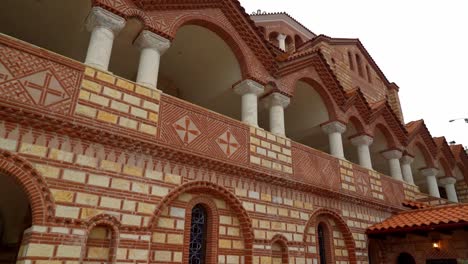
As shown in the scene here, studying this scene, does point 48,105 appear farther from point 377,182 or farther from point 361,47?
point 361,47

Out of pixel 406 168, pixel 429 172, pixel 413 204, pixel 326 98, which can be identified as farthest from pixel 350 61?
pixel 413 204

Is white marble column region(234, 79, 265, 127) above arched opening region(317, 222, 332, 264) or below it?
above

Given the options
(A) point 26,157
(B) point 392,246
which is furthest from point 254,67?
(B) point 392,246

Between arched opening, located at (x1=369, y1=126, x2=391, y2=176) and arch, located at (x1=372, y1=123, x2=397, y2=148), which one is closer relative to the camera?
arch, located at (x1=372, y1=123, x2=397, y2=148)

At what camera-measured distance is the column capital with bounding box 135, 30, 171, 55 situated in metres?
7.77

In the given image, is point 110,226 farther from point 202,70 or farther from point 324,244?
point 324,244

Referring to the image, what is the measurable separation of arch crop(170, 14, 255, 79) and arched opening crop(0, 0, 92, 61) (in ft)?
8.05

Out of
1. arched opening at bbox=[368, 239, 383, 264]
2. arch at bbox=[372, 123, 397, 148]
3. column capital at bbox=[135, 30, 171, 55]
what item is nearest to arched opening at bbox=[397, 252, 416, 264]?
arched opening at bbox=[368, 239, 383, 264]

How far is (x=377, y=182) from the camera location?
12086 millimetres

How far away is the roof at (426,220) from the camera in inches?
359

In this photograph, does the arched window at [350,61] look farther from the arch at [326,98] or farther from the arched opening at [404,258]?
the arched opening at [404,258]

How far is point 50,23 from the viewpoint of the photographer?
29.5 feet

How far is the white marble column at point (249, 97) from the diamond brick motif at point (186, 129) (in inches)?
78.6

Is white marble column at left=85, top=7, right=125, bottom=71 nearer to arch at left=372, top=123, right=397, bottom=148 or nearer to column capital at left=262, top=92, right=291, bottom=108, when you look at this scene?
Result: column capital at left=262, top=92, right=291, bottom=108
